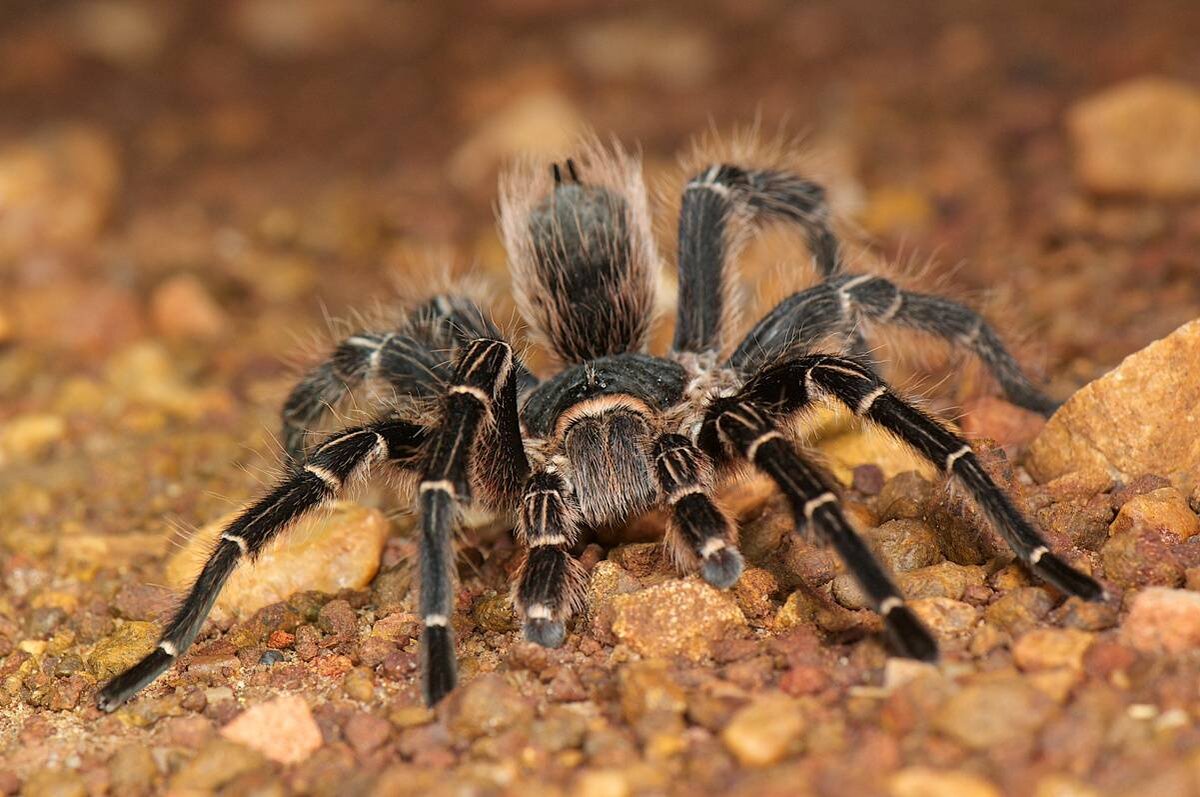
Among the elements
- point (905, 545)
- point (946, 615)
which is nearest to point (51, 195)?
point (905, 545)

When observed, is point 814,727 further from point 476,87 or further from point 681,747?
point 476,87

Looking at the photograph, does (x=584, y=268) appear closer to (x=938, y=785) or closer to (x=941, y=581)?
(x=941, y=581)

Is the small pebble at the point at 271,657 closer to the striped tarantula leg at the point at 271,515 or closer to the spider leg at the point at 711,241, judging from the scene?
the striped tarantula leg at the point at 271,515

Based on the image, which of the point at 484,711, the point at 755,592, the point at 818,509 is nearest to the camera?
the point at 484,711

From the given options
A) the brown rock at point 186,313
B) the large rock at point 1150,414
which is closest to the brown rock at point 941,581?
the large rock at point 1150,414

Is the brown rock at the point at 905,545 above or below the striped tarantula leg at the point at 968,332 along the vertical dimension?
Answer: below

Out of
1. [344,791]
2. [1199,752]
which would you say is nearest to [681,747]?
[344,791]
